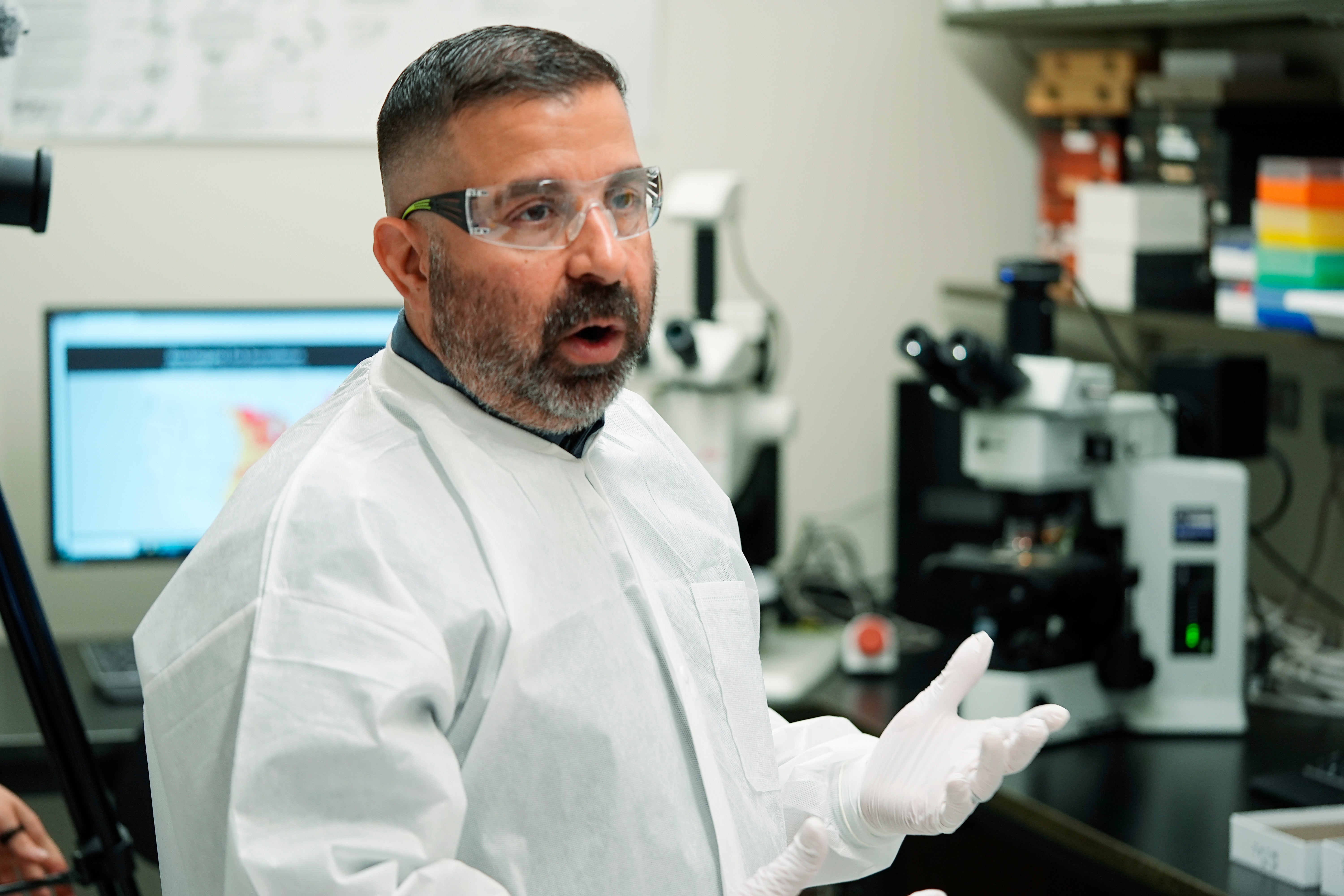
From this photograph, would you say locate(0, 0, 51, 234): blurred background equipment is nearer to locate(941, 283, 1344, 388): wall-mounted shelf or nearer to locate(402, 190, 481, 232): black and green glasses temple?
locate(402, 190, 481, 232): black and green glasses temple

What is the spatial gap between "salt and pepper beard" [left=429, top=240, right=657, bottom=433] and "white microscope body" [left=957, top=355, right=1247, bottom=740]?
1.12 metres

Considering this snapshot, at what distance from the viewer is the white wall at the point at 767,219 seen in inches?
93.0

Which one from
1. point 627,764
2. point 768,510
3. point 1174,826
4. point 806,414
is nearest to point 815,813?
point 627,764

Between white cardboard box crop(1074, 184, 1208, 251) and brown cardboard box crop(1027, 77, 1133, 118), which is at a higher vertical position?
brown cardboard box crop(1027, 77, 1133, 118)

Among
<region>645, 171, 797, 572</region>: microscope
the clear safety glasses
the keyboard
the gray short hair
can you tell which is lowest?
the keyboard

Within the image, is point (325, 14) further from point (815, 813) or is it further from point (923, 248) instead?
point (815, 813)

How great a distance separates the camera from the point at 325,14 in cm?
241

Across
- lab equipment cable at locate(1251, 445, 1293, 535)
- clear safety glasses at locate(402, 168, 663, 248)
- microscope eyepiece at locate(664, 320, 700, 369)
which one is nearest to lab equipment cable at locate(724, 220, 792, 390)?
microscope eyepiece at locate(664, 320, 700, 369)

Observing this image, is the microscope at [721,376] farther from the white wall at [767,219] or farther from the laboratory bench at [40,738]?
the laboratory bench at [40,738]

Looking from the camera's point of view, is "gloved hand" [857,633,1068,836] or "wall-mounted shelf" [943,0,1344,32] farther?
"wall-mounted shelf" [943,0,1344,32]

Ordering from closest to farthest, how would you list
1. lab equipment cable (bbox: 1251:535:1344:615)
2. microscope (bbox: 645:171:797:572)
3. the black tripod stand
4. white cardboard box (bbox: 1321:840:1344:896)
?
the black tripod stand, white cardboard box (bbox: 1321:840:1344:896), microscope (bbox: 645:171:797:572), lab equipment cable (bbox: 1251:535:1344:615)

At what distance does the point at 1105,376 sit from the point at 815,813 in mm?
1074

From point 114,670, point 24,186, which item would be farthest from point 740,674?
point 114,670

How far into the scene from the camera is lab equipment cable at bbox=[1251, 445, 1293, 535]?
2.46 metres
